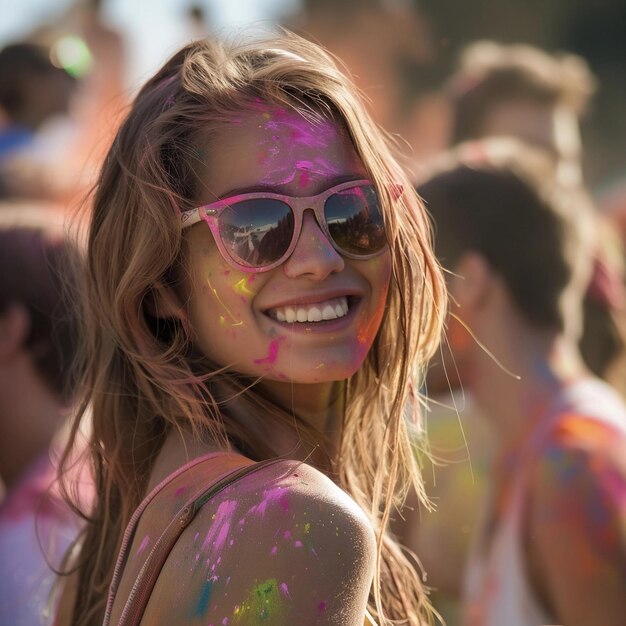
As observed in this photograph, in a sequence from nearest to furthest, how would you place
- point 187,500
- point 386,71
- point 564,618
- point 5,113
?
1. point 187,500
2. point 564,618
3. point 5,113
4. point 386,71

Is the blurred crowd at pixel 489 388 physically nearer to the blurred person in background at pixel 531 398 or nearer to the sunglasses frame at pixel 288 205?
the blurred person in background at pixel 531 398

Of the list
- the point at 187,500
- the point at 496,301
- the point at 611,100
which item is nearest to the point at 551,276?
the point at 496,301

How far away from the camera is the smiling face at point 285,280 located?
1.58 metres

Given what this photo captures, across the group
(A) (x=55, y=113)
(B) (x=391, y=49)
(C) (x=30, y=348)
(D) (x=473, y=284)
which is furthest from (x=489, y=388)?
(B) (x=391, y=49)

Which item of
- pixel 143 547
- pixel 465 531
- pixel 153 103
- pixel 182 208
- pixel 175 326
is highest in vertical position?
pixel 153 103

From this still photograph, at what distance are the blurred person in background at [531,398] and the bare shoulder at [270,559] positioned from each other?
1.22 m

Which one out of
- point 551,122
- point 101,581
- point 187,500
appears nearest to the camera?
point 187,500

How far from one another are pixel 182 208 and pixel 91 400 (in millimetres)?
434

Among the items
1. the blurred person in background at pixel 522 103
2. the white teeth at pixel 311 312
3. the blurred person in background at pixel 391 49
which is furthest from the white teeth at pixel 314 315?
the blurred person in background at pixel 391 49

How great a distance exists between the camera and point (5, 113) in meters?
5.31

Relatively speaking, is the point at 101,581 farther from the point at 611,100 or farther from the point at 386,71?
the point at 611,100

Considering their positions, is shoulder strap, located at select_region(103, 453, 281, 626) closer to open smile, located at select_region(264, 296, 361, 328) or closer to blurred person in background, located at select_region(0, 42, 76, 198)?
open smile, located at select_region(264, 296, 361, 328)

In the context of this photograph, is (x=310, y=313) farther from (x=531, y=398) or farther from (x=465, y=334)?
(x=465, y=334)

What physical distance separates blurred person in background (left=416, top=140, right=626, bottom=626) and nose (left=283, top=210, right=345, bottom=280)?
106 centimetres
